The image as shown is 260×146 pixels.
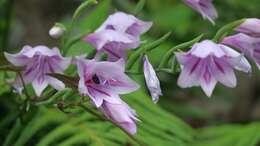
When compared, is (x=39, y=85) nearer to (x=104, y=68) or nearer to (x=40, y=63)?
(x=40, y=63)

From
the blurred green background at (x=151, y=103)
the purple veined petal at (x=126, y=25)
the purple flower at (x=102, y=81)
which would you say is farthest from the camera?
the blurred green background at (x=151, y=103)

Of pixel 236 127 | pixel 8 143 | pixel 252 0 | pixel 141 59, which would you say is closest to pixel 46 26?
pixel 252 0

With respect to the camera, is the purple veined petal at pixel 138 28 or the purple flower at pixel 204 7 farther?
the purple flower at pixel 204 7

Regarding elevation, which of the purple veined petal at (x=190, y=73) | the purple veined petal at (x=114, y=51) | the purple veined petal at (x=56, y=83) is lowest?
the purple veined petal at (x=190, y=73)

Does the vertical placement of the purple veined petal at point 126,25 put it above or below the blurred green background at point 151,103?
above

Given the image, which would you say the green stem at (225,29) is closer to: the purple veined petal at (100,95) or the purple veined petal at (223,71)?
the purple veined petal at (223,71)

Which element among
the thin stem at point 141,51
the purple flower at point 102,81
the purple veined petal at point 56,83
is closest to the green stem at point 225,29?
the thin stem at point 141,51

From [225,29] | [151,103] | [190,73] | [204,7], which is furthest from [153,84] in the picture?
[151,103]

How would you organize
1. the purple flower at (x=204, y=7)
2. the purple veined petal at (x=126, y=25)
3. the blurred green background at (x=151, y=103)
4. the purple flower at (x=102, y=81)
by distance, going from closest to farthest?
the purple flower at (x=102, y=81)
the purple veined petal at (x=126, y=25)
the purple flower at (x=204, y=7)
the blurred green background at (x=151, y=103)
